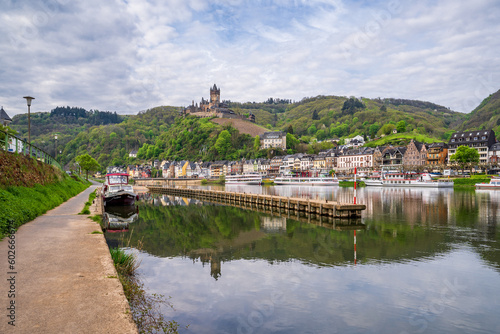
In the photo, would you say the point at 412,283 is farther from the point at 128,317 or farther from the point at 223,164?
the point at 223,164

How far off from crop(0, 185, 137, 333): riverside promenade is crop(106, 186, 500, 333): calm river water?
222 centimetres

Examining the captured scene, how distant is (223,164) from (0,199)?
141m

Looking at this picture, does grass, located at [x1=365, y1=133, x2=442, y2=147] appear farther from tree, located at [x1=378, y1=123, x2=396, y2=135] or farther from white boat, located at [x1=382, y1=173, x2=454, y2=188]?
white boat, located at [x1=382, y1=173, x2=454, y2=188]

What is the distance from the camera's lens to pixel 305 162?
137 metres

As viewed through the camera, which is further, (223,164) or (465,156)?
(223,164)

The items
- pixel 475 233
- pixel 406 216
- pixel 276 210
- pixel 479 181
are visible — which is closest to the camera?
pixel 475 233

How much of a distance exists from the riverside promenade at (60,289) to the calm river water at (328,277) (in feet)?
7.30

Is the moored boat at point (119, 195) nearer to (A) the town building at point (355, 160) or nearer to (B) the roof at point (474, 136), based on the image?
(A) the town building at point (355, 160)

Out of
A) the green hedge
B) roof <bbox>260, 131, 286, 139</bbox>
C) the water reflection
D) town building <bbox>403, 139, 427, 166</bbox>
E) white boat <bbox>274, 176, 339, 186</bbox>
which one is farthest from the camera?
roof <bbox>260, 131, 286, 139</bbox>

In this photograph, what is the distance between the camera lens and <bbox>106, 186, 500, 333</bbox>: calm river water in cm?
851

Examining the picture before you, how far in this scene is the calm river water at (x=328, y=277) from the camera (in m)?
8.51

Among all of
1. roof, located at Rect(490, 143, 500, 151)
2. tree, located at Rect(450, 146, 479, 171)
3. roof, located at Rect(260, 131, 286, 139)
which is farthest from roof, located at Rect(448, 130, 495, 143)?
roof, located at Rect(260, 131, 286, 139)

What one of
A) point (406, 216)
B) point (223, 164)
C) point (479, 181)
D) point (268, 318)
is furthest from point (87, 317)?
point (223, 164)

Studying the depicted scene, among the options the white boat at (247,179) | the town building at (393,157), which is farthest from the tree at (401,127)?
the white boat at (247,179)
